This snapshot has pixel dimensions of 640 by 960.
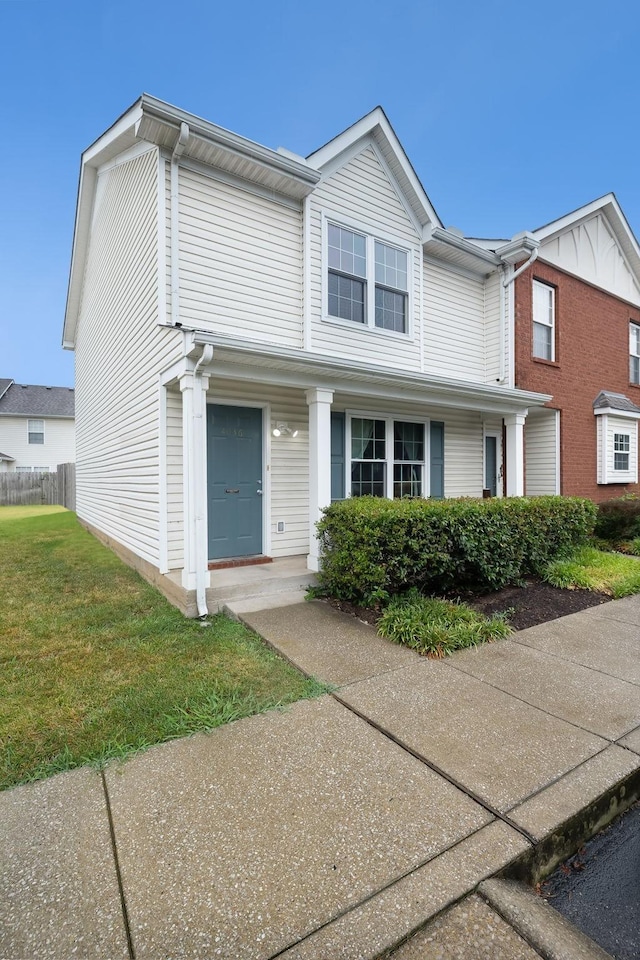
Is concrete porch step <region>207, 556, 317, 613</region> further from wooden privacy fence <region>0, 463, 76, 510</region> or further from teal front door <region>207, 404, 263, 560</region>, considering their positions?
wooden privacy fence <region>0, 463, 76, 510</region>

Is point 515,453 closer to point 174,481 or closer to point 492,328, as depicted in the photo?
point 492,328

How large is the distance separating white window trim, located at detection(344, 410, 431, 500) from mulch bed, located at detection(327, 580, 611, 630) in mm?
2305

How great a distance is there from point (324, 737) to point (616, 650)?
3028mm

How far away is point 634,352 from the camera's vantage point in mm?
12805

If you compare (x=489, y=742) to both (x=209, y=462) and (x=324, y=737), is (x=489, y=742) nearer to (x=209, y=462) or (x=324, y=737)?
(x=324, y=737)

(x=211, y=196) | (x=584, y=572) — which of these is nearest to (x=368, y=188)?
(x=211, y=196)

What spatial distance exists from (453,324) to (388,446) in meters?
3.08

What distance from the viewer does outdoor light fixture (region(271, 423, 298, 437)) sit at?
23.1ft

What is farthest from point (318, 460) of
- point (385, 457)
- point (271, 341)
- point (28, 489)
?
point (28, 489)

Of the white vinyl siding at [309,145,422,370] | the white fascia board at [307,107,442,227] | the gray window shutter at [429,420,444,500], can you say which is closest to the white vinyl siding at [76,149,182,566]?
the white vinyl siding at [309,145,422,370]

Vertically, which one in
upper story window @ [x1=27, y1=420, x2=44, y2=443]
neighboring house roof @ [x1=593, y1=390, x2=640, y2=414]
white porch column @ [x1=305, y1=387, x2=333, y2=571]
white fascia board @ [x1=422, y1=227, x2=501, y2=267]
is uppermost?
white fascia board @ [x1=422, y1=227, x2=501, y2=267]

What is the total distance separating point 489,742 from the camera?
2.78 metres

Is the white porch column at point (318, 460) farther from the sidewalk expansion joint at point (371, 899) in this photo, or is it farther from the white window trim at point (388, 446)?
the sidewalk expansion joint at point (371, 899)

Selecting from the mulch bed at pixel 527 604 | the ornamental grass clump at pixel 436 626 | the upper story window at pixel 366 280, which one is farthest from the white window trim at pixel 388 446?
the ornamental grass clump at pixel 436 626
